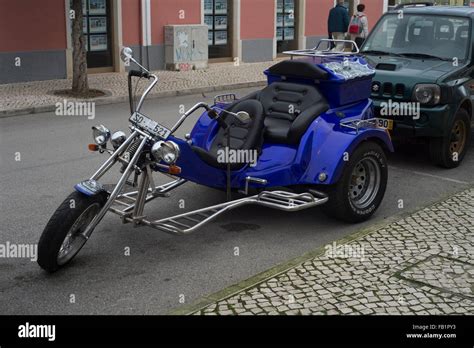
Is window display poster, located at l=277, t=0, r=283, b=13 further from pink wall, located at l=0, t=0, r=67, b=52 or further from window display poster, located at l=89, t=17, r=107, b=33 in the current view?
pink wall, located at l=0, t=0, r=67, b=52

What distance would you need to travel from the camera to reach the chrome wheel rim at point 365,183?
6.52 m

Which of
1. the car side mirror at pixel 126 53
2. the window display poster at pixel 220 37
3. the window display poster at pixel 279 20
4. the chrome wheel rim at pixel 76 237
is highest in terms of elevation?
the window display poster at pixel 279 20

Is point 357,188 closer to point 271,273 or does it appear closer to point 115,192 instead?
point 271,273

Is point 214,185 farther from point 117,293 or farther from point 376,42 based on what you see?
point 376,42

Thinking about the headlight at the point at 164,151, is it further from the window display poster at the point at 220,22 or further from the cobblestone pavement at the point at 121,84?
the window display poster at the point at 220,22

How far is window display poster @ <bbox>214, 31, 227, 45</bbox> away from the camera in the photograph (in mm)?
19844

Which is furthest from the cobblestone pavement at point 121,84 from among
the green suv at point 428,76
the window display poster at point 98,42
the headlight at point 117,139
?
the headlight at point 117,139

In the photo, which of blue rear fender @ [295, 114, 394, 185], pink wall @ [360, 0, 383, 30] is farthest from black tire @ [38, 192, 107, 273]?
pink wall @ [360, 0, 383, 30]

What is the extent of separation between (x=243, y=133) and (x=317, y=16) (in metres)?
17.4

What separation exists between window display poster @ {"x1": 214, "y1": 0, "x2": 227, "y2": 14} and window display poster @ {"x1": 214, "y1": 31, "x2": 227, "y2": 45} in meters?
0.61

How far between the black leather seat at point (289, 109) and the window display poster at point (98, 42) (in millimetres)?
→ 10977

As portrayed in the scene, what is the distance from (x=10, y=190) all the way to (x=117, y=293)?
307 centimetres

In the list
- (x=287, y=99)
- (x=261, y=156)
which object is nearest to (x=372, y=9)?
(x=287, y=99)

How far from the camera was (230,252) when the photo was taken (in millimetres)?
5766
